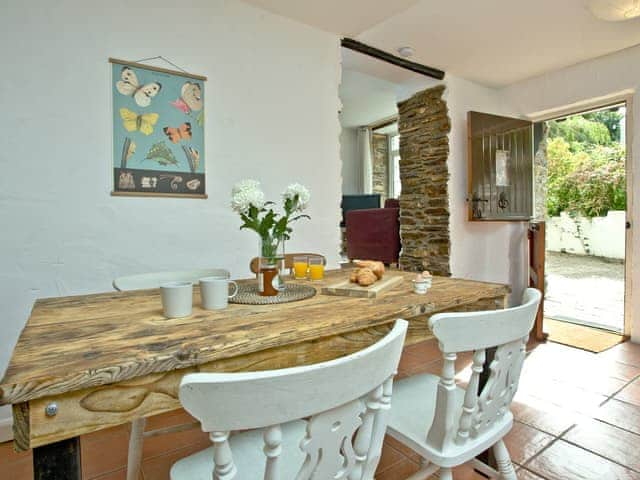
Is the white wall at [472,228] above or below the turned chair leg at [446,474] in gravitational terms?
above

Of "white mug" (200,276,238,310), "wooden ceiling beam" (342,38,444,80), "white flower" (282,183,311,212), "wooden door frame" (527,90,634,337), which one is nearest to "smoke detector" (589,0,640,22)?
"wooden door frame" (527,90,634,337)

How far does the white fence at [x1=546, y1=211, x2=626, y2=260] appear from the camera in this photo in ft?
20.5

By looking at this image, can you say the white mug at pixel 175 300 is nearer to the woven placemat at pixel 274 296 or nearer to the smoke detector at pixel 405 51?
the woven placemat at pixel 274 296

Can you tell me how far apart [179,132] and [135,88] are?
0.32m

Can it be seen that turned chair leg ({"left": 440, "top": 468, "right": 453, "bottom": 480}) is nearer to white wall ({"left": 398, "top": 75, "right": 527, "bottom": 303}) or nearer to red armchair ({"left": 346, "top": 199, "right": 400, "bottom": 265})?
white wall ({"left": 398, "top": 75, "right": 527, "bottom": 303})

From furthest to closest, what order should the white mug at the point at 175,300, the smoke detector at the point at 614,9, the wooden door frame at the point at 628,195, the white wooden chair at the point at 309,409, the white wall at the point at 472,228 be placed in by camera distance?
the white wall at the point at 472,228
the wooden door frame at the point at 628,195
the smoke detector at the point at 614,9
the white mug at the point at 175,300
the white wooden chair at the point at 309,409

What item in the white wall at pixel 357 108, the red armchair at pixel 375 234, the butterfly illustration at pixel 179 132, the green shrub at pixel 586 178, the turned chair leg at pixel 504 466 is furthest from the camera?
the green shrub at pixel 586 178

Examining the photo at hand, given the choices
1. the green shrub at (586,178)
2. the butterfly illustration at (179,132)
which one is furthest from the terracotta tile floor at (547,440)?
the green shrub at (586,178)

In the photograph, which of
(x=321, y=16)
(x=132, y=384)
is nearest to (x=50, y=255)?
(x=132, y=384)

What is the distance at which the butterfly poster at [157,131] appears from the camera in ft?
6.68

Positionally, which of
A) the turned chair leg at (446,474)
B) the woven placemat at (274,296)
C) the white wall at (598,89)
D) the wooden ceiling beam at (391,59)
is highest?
the wooden ceiling beam at (391,59)

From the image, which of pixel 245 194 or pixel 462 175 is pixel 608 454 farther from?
pixel 462 175

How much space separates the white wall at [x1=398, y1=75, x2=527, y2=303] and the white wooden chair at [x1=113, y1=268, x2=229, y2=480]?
2.81 m

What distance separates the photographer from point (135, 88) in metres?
2.07
